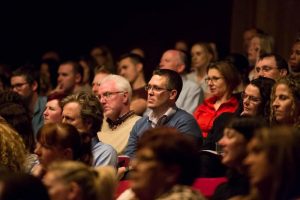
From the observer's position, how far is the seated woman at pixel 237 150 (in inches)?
141

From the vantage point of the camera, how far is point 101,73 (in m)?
6.55

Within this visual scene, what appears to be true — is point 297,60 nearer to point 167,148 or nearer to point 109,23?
point 167,148

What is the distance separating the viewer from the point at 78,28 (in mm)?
9922

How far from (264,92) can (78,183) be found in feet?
6.05

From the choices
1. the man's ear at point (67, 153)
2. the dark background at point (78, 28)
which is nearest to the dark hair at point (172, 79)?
the man's ear at point (67, 153)

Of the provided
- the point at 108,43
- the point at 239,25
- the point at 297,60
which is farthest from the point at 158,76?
the point at 108,43

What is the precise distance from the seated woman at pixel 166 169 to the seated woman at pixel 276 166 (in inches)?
9.5

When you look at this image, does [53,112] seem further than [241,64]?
No

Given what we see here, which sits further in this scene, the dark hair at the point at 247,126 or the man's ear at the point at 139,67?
the man's ear at the point at 139,67

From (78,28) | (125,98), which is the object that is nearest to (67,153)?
(125,98)

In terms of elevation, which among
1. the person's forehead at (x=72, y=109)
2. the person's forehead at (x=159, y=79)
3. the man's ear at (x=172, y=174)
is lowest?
the man's ear at (x=172, y=174)

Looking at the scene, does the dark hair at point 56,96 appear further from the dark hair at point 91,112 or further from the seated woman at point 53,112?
the dark hair at point 91,112

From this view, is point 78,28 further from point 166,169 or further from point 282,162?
point 282,162

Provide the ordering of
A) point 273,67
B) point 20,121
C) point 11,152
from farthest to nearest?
point 273,67, point 20,121, point 11,152
